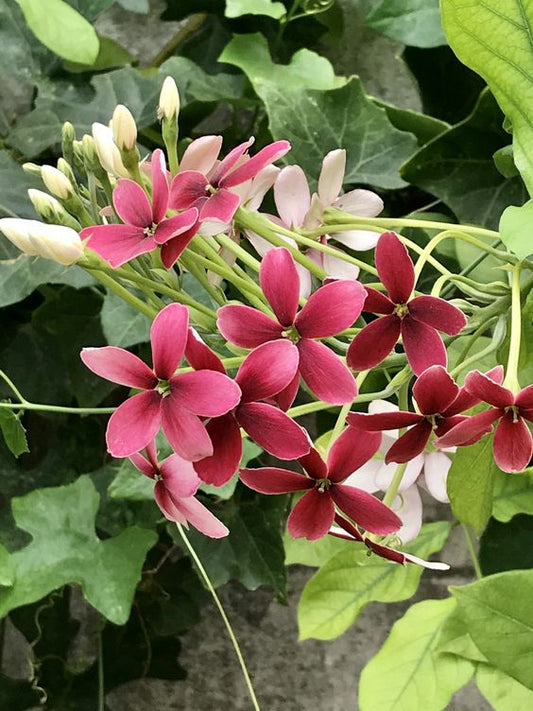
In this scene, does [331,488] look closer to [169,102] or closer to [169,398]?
[169,398]

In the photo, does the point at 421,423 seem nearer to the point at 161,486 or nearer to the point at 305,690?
the point at 161,486

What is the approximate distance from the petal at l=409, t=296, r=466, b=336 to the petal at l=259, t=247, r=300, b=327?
0.17ft

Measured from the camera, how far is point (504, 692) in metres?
0.60

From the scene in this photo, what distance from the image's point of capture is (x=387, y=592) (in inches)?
26.7

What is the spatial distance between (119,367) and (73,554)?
41 centimetres

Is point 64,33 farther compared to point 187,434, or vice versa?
point 64,33

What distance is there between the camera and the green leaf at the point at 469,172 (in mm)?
679

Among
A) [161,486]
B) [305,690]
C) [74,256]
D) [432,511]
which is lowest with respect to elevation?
[305,690]

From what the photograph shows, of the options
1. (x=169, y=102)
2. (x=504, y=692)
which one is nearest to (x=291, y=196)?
(x=169, y=102)

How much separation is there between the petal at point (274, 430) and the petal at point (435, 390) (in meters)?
0.05

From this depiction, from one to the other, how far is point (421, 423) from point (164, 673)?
68cm

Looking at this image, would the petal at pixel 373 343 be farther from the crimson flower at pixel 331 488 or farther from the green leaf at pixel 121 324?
the green leaf at pixel 121 324

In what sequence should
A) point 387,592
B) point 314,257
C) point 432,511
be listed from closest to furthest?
1. point 314,257
2. point 387,592
3. point 432,511

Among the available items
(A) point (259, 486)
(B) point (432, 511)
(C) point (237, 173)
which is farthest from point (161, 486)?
(B) point (432, 511)
